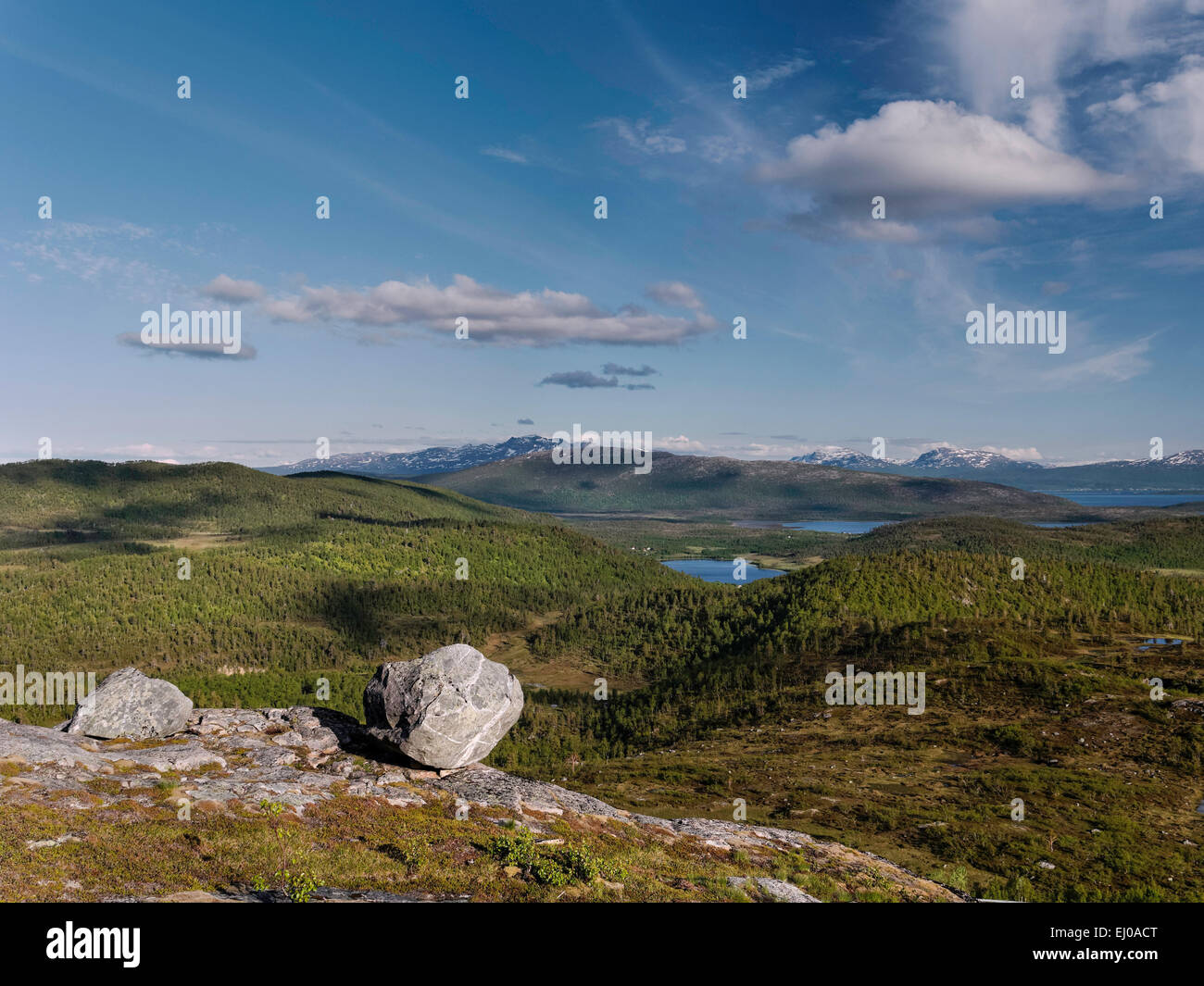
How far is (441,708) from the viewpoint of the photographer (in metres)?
39.8

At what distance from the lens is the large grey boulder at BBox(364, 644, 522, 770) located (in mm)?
39844

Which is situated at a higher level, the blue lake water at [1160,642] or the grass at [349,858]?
the grass at [349,858]

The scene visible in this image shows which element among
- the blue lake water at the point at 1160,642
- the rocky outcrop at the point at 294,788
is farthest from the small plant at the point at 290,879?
the blue lake water at the point at 1160,642

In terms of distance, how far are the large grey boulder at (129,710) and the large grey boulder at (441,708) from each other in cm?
1270

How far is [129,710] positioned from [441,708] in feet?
64.3

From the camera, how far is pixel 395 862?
2538 centimetres

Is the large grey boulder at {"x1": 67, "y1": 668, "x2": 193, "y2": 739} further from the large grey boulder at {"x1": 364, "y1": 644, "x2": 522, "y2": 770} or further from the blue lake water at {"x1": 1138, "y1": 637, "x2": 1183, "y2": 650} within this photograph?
the blue lake water at {"x1": 1138, "y1": 637, "x2": 1183, "y2": 650}

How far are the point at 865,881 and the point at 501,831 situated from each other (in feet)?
61.0

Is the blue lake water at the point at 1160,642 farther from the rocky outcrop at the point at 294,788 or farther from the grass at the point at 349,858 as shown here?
the grass at the point at 349,858

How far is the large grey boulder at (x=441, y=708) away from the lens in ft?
131

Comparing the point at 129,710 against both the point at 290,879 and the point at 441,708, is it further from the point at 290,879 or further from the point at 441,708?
the point at 290,879

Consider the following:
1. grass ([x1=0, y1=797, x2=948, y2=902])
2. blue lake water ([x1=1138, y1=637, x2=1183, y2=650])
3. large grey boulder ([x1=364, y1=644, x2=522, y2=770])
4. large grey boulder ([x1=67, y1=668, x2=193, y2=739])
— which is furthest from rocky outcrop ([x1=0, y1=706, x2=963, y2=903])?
blue lake water ([x1=1138, y1=637, x2=1183, y2=650])
